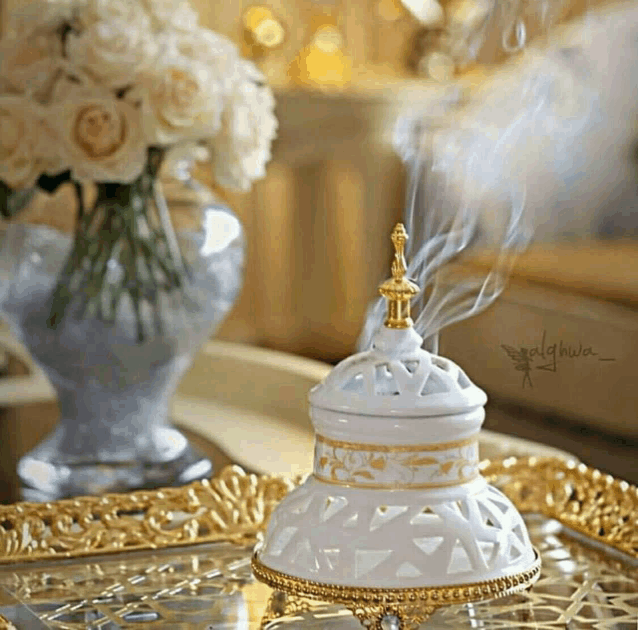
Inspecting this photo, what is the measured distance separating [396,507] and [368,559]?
0.10 ft

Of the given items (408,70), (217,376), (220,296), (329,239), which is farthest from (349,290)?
(220,296)

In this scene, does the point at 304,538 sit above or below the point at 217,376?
above

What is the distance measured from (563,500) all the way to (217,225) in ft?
1.50

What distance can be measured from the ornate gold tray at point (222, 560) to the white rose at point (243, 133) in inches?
14.6

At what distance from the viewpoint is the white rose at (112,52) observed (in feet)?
3.89

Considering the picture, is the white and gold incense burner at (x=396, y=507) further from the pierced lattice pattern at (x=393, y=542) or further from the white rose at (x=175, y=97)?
the white rose at (x=175, y=97)

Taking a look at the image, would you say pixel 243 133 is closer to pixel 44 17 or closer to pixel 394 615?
pixel 44 17

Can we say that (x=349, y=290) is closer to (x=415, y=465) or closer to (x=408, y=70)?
(x=408, y=70)

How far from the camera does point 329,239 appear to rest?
13.3 ft

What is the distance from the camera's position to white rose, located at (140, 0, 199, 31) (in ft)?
4.02
